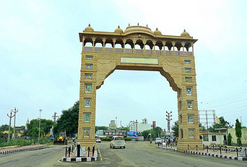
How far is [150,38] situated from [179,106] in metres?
7.58

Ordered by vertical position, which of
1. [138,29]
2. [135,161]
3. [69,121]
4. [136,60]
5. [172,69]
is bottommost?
[135,161]

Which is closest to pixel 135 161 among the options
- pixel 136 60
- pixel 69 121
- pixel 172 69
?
pixel 136 60

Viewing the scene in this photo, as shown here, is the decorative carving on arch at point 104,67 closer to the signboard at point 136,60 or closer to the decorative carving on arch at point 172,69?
the signboard at point 136,60

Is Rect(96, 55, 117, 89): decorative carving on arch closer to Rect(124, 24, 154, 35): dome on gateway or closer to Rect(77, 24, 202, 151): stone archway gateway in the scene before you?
Rect(77, 24, 202, 151): stone archway gateway

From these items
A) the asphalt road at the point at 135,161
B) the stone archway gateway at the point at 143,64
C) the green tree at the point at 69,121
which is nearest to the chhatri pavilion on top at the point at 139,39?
the stone archway gateway at the point at 143,64

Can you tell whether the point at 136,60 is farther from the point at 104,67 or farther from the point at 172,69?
the point at 172,69

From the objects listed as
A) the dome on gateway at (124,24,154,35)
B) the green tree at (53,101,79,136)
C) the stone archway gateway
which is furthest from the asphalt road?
the green tree at (53,101,79,136)

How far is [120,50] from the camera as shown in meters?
21.5

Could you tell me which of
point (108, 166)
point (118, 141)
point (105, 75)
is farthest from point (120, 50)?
point (108, 166)

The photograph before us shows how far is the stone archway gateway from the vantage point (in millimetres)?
20250

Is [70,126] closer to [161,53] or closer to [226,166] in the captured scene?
[161,53]

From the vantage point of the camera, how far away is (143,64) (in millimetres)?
21125

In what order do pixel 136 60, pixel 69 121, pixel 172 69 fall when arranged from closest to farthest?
pixel 136 60 < pixel 172 69 < pixel 69 121

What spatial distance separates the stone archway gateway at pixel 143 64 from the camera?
A: 66.4ft
